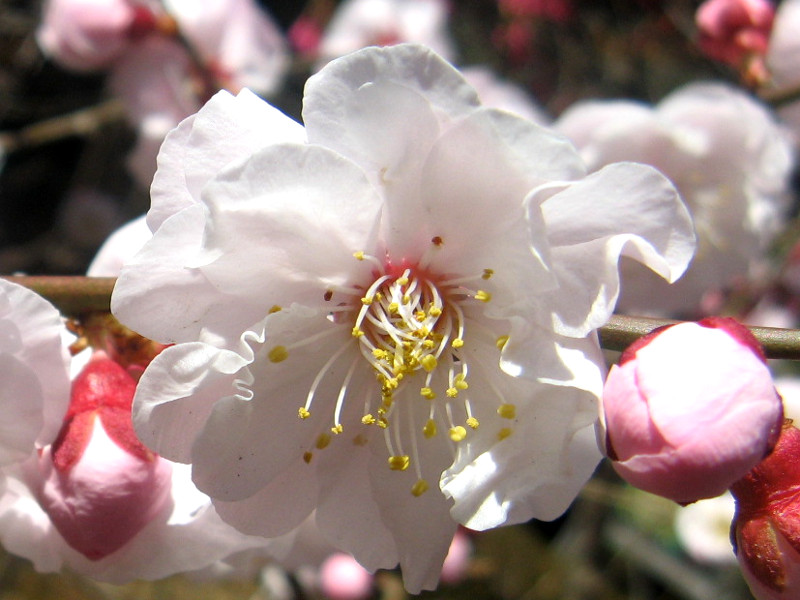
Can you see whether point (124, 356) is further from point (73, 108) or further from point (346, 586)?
point (73, 108)

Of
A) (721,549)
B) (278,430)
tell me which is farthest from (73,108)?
(721,549)

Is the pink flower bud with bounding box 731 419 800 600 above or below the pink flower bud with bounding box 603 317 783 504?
below

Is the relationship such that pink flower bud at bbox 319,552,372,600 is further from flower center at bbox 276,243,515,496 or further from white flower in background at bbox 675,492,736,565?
flower center at bbox 276,243,515,496

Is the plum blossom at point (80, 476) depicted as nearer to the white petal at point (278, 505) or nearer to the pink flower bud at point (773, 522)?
the white petal at point (278, 505)

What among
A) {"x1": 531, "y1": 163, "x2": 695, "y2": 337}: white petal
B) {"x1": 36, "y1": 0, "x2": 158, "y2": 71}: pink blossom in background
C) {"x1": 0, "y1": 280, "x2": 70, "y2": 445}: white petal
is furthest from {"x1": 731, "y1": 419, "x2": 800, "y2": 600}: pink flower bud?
{"x1": 36, "y1": 0, "x2": 158, "y2": 71}: pink blossom in background

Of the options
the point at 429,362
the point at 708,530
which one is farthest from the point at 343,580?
the point at 429,362

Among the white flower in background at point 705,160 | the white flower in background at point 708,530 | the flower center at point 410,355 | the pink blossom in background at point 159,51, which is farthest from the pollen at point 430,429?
the white flower in background at point 708,530

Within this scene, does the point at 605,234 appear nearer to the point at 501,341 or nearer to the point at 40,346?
the point at 501,341
